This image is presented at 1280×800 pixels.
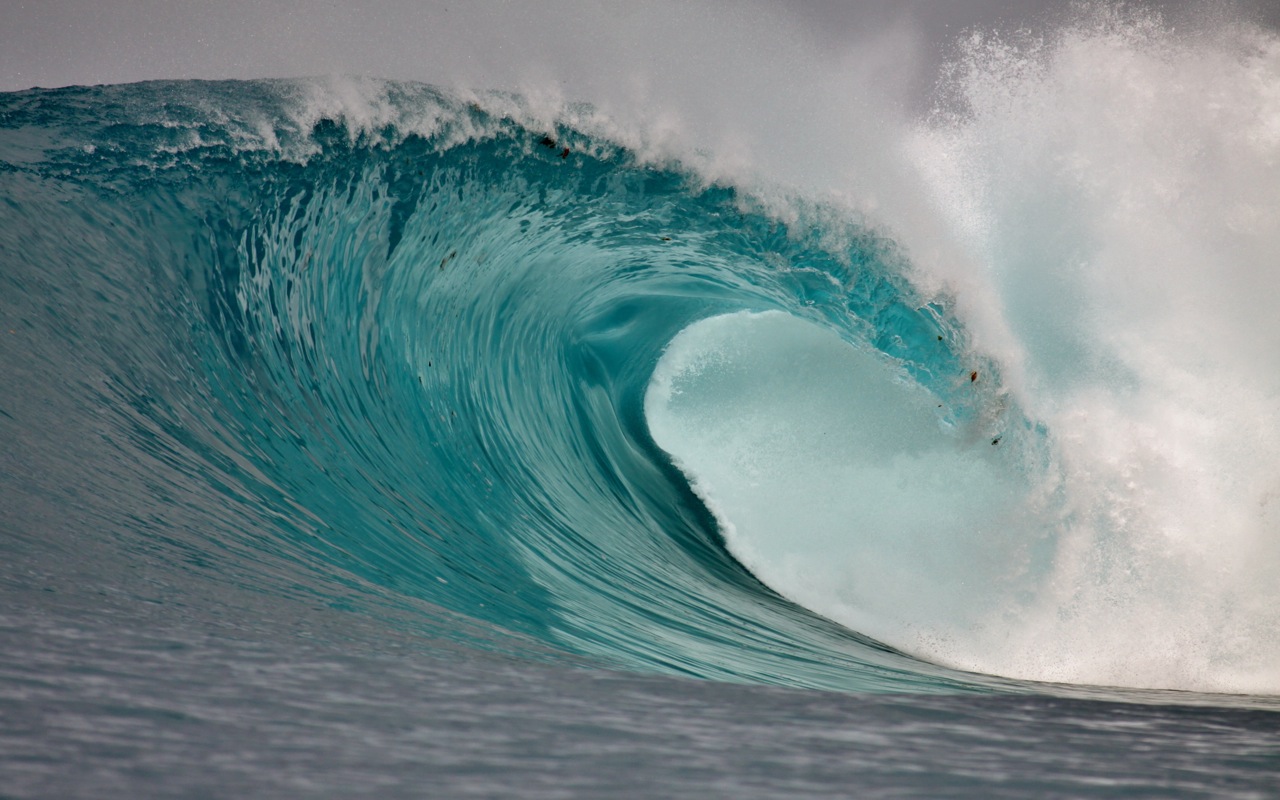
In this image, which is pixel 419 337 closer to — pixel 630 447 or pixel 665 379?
pixel 630 447

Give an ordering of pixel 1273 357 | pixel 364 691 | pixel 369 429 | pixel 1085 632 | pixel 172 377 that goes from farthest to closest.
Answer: pixel 1273 357
pixel 1085 632
pixel 369 429
pixel 172 377
pixel 364 691

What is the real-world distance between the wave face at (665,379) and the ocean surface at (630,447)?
2cm

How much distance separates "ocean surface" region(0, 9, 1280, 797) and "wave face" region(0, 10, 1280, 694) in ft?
0.07

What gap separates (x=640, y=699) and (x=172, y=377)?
6.43 ft

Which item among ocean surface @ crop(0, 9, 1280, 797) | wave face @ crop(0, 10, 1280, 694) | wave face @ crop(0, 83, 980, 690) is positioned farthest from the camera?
wave face @ crop(0, 10, 1280, 694)

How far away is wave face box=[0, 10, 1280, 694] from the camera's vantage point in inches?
84.4

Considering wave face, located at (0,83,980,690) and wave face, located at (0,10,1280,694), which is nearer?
wave face, located at (0,83,980,690)

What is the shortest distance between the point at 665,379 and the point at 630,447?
21.8 inches

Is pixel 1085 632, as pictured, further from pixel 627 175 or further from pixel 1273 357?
pixel 627 175

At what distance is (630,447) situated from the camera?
14.1 feet

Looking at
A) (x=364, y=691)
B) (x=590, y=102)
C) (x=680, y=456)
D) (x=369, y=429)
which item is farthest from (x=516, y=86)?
(x=364, y=691)

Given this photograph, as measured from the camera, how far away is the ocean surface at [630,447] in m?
0.83

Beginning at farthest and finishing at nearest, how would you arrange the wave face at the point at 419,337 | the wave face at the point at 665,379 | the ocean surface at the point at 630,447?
the wave face at the point at 665,379, the wave face at the point at 419,337, the ocean surface at the point at 630,447

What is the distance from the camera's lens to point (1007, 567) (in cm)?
329
